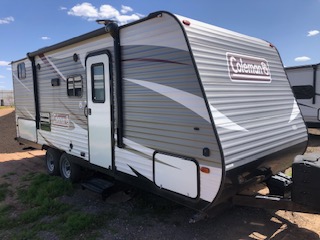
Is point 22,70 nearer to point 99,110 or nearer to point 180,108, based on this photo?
point 99,110

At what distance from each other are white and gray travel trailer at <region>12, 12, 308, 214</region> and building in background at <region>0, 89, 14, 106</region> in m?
34.0

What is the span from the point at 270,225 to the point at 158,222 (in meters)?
1.64

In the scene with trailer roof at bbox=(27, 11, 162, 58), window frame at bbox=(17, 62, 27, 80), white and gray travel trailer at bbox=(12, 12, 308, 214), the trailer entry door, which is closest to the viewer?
white and gray travel trailer at bbox=(12, 12, 308, 214)

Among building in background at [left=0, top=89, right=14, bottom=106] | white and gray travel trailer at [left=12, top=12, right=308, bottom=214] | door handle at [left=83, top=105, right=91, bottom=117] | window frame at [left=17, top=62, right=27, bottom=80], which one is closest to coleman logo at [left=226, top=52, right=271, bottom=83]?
white and gray travel trailer at [left=12, top=12, right=308, bottom=214]

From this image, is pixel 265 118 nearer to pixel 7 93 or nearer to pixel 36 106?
pixel 36 106

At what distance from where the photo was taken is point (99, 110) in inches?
196

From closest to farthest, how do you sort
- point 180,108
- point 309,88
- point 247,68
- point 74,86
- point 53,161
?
1. point 180,108
2. point 247,68
3. point 74,86
4. point 53,161
5. point 309,88

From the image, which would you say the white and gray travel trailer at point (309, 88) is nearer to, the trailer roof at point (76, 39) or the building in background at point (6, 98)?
the trailer roof at point (76, 39)

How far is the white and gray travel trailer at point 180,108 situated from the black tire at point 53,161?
1060mm

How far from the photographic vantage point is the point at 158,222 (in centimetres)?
444

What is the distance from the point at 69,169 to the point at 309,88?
30.9ft

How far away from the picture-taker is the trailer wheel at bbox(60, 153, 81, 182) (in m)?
6.10

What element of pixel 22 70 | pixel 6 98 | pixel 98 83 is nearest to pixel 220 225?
pixel 98 83

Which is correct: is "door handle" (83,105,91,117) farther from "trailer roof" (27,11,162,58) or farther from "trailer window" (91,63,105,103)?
"trailer roof" (27,11,162,58)
